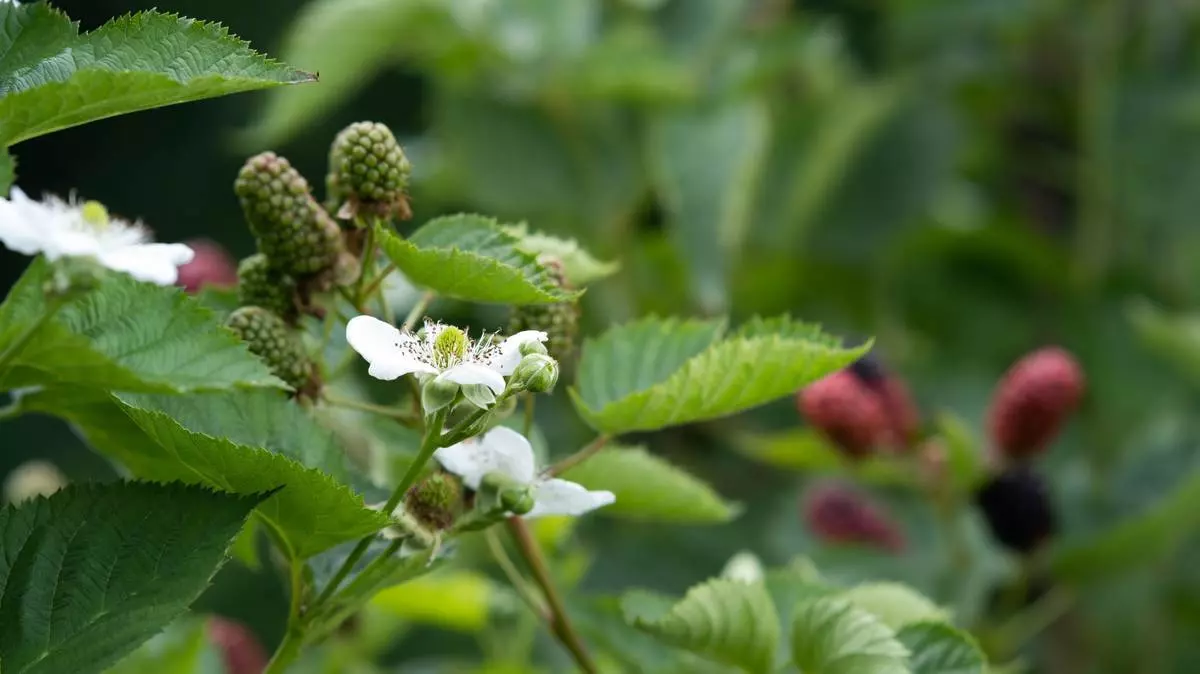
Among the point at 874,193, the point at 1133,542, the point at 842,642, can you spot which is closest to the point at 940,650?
the point at 842,642

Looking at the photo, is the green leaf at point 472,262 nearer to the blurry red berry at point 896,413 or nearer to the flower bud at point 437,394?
the flower bud at point 437,394

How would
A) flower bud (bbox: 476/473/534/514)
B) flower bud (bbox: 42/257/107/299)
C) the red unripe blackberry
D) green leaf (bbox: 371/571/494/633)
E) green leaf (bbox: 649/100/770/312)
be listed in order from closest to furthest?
flower bud (bbox: 42/257/107/299)
flower bud (bbox: 476/473/534/514)
green leaf (bbox: 371/571/494/633)
the red unripe blackberry
green leaf (bbox: 649/100/770/312)

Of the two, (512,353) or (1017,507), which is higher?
(512,353)

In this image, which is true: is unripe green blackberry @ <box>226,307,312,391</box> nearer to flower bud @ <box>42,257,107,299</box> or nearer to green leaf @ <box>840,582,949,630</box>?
flower bud @ <box>42,257,107,299</box>

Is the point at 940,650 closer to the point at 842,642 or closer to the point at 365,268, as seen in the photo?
the point at 842,642

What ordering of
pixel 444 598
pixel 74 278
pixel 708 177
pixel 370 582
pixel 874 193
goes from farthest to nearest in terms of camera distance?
1. pixel 874 193
2. pixel 708 177
3. pixel 444 598
4. pixel 370 582
5. pixel 74 278

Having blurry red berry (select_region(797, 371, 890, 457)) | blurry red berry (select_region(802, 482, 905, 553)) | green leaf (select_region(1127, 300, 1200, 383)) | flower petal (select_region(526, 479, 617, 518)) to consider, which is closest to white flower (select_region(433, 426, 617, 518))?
flower petal (select_region(526, 479, 617, 518))
